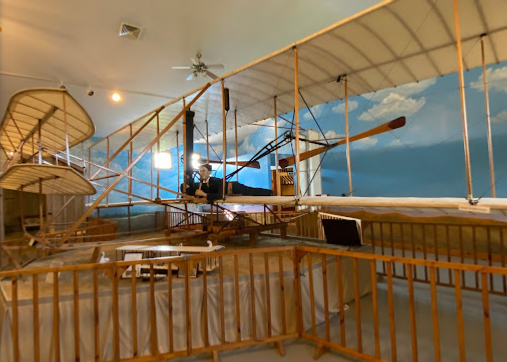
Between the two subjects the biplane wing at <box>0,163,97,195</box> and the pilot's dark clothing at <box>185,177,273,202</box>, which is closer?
the biplane wing at <box>0,163,97,195</box>

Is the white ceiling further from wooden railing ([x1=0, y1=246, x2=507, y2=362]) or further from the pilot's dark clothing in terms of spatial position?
wooden railing ([x1=0, y1=246, x2=507, y2=362])

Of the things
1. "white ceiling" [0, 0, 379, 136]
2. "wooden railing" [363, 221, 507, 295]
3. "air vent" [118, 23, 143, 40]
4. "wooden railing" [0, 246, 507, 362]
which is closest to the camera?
"wooden railing" [0, 246, 507, 362]

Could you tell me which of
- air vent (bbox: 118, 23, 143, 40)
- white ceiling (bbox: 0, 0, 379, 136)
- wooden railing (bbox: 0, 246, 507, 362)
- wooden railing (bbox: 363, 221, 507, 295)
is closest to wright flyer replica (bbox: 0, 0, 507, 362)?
wooden railing (bbox: 0, 246, 507, 362)

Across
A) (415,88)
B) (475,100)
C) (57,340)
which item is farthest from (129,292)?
(415,88)

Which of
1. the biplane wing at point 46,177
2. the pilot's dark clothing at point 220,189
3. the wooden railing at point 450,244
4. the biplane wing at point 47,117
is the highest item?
the biplane wing at point 47,117

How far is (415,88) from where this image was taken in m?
8.73

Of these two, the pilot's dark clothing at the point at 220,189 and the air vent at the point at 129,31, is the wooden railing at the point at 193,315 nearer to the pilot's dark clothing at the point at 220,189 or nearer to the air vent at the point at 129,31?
the pilot's dark clothing at the point at 220,189

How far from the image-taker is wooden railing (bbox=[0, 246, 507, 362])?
7.94 feet

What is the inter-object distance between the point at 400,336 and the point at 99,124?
1041 cm

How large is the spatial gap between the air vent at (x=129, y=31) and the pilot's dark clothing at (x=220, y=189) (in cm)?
306

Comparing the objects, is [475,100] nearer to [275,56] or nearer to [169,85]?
[275,56]

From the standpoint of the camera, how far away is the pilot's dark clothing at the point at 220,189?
4559mm

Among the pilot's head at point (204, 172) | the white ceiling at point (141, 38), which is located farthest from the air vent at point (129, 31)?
the pilot's head at point (204, 172)

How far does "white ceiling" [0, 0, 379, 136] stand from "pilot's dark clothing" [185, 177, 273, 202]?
3019 millimetres
